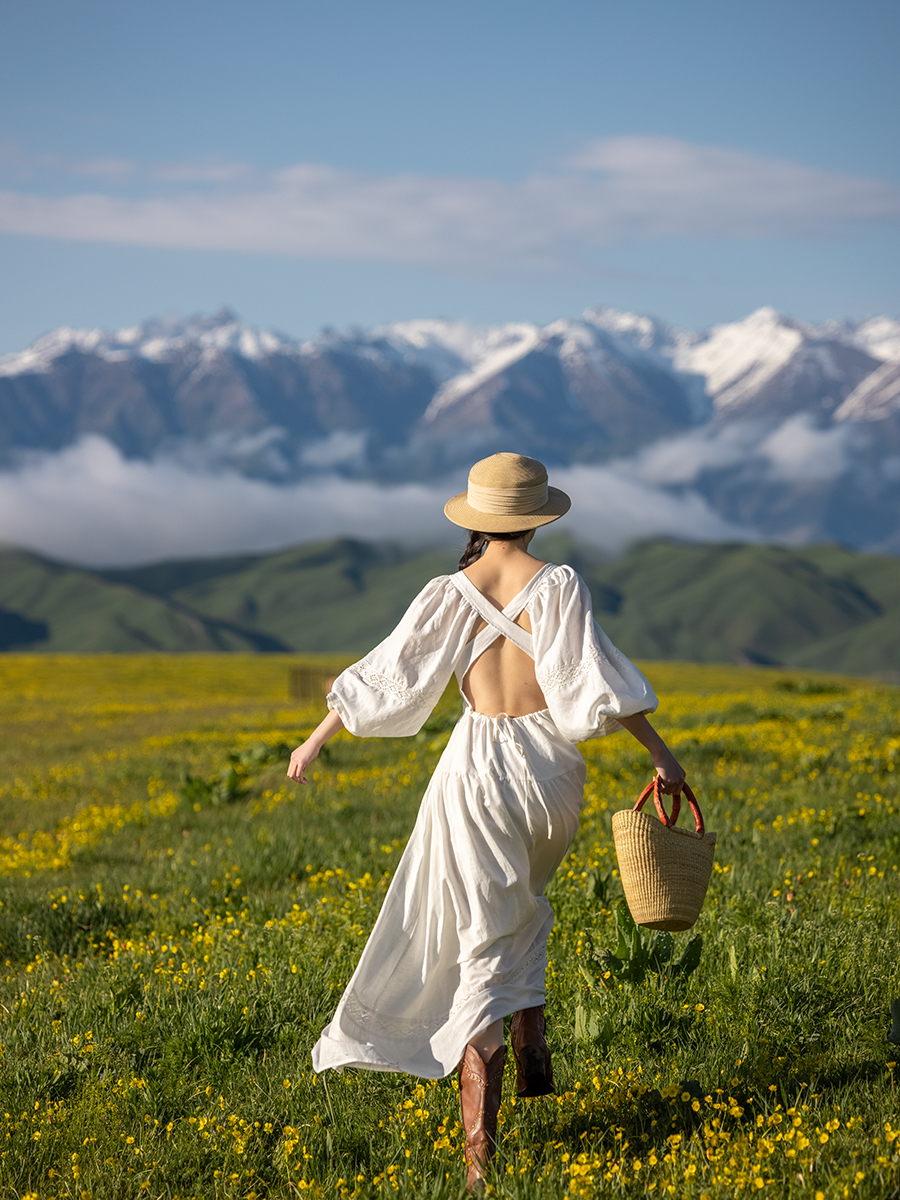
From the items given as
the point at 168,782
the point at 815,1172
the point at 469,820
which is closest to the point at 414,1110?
the point at 469,820

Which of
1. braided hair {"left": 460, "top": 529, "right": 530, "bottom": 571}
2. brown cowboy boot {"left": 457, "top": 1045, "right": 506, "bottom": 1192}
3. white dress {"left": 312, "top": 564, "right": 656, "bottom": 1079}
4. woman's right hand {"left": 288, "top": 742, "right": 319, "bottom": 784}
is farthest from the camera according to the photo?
braided hair {"left": 460, "top": 529, "right": 530, "bottom": 571}

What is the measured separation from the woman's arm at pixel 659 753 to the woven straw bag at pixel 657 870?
0.28ft

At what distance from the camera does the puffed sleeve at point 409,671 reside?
4.39 metres

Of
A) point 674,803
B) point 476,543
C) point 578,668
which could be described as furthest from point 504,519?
point 674,803

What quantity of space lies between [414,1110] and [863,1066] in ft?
6.53

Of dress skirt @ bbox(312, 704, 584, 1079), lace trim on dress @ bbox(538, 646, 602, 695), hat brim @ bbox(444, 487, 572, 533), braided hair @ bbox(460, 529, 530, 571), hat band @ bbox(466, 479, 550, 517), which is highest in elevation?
hat band @ bbox(466, 479, 550, 517)

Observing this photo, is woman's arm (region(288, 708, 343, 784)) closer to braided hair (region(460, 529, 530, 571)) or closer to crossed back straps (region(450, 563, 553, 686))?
crossed back straps (region(450, 563, 553, 686))

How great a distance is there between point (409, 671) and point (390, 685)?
0.11 metres

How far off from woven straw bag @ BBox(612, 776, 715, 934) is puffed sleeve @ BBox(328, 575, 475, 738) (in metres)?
0.98

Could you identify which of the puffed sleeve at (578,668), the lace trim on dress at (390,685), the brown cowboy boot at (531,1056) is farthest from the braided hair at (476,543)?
the brown cowboy boot at (531,1056)

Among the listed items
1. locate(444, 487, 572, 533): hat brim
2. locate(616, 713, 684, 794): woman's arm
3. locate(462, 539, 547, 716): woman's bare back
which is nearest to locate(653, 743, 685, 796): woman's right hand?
locate(616, 713, 684, 794): woman's arm

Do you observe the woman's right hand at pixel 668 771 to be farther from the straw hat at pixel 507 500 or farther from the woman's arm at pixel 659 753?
the straw hat at pixel 507 500

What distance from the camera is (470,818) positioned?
13.8ft

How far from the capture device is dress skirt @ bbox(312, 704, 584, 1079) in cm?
416
